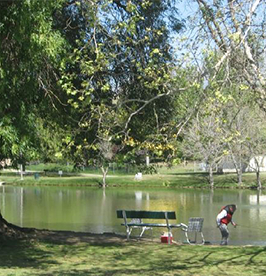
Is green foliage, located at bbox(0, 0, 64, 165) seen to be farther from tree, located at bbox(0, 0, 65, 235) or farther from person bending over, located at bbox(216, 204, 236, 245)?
person bending over, located at bbox(216, 204, 236, 245)

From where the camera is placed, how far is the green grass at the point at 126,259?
952cm

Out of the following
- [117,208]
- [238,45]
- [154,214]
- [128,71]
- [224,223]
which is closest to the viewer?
[238,45]

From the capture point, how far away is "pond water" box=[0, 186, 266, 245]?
20394 mm

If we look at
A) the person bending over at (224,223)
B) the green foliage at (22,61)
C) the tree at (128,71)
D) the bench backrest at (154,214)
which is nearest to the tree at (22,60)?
the green foliage at (22,61)

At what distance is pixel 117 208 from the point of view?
28.6m

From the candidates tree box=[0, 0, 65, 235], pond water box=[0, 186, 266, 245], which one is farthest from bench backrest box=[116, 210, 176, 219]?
tree box=[0, 0, 65, 235]

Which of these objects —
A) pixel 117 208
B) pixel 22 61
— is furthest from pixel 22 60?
pixel 117 208

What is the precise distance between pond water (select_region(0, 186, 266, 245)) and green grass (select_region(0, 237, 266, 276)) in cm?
539

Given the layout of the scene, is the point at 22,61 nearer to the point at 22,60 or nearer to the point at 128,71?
the point at 22,60

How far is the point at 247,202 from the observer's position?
107 feet

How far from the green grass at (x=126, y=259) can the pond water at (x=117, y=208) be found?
539 centimetres

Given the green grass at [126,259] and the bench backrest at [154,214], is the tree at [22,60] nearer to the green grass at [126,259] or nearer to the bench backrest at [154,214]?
the green grass at [126,259]

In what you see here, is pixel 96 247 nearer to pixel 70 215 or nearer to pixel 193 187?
pixel 70 215

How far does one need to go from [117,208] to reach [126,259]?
17.8m
